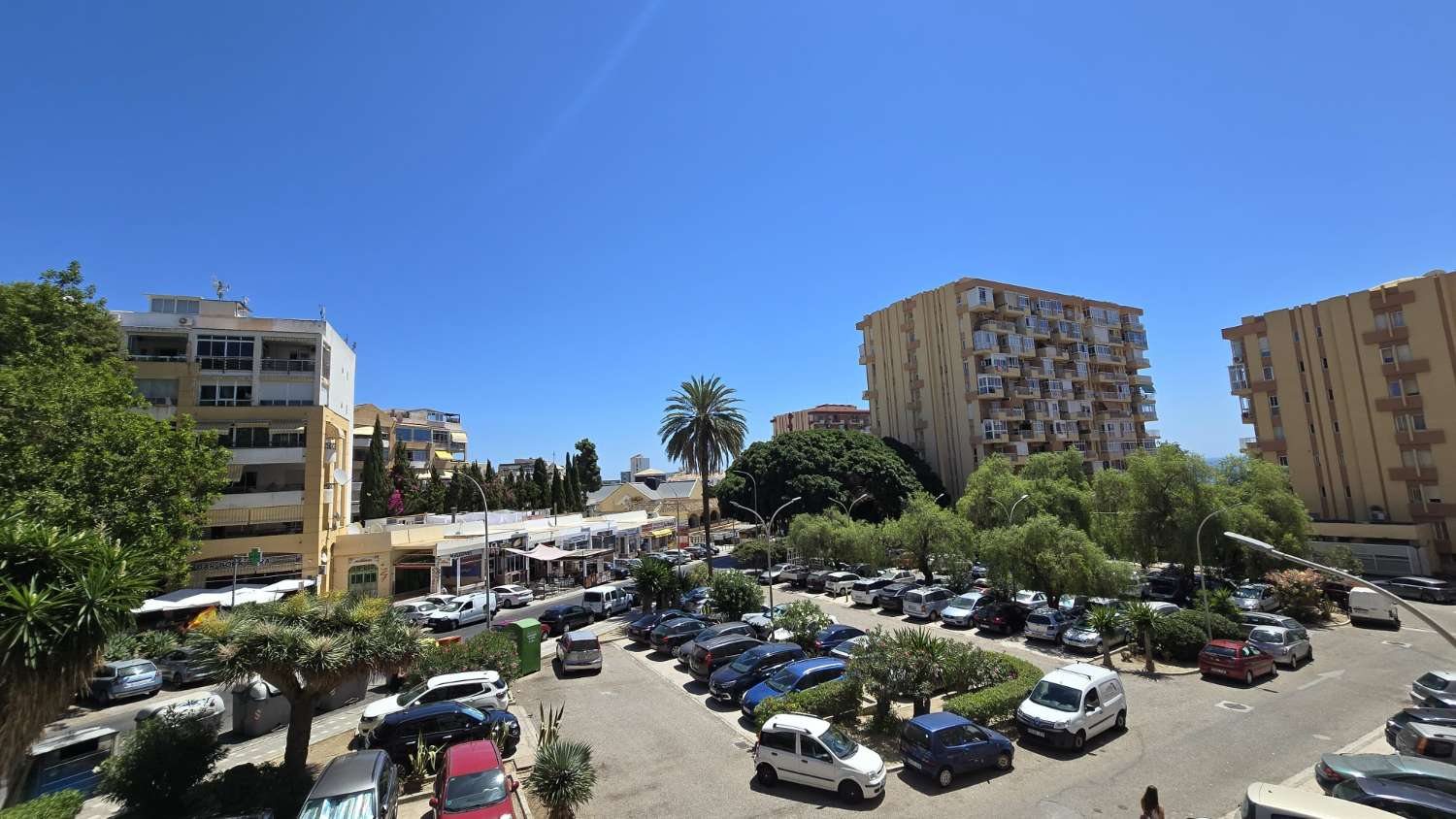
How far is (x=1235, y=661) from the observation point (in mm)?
20953

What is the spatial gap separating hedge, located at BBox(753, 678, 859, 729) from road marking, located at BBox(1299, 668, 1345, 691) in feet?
51.9

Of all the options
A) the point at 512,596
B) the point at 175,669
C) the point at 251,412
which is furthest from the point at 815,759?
the point at 251,412

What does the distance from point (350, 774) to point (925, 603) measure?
27161mm

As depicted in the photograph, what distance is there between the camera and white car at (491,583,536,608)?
1542 inches

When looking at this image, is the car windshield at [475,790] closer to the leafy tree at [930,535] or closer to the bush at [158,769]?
the bush at [158,769]

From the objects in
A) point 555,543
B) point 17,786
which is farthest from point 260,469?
point 17,786

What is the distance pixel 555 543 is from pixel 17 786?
37.7 metres

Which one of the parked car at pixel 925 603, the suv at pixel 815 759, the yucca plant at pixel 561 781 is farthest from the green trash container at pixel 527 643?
the parked car at pixel 925 603

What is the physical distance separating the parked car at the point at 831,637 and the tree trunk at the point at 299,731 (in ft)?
54.5

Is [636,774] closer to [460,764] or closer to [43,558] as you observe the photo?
[460,764]

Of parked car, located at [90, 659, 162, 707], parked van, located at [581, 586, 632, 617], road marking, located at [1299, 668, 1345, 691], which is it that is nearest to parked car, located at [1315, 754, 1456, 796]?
road marking, located at [1299, 668, 1345, 691]

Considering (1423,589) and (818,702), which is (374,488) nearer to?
(818,702)

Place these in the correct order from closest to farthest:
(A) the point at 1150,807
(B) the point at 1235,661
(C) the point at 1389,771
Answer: (A) the point at 1150,807
(C) the point at 1389,771
(B) the point at 1235,661

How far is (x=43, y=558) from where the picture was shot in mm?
8891
